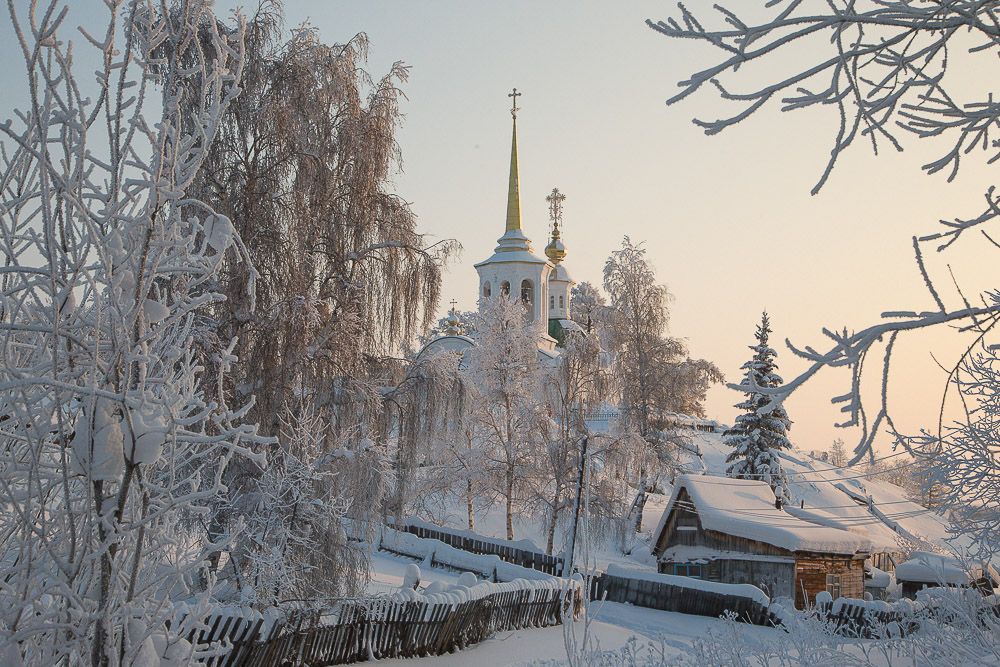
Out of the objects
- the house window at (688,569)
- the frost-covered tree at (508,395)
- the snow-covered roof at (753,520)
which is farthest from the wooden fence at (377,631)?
the frost-covered tree at (508,395)

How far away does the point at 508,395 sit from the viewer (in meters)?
29.7

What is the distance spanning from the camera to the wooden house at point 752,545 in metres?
23.8

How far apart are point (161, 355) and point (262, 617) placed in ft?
25.8

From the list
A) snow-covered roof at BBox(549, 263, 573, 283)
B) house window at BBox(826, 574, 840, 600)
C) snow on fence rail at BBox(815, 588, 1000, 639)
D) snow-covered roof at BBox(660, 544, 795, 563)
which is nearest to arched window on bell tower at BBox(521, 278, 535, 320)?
snow-covered roof at BBox(549, 263, 573, 283)

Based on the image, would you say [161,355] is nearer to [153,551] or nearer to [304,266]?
[153,551]

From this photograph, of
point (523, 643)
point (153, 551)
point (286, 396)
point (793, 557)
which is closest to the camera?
point (153, 551)

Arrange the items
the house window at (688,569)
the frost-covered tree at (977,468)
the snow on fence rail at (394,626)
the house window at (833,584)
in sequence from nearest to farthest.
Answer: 1. the frost-covered tree at (977,468)
2. the snow on fence rail at (394,626)
3. the house window at (833,584)
4. the house window at (688,569)

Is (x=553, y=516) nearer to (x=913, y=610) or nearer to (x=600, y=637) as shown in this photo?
(x=600, y=637)

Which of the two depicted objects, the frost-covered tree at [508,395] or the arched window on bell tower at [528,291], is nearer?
the frost-covered tree at [508,395]

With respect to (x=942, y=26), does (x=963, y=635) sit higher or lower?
lower

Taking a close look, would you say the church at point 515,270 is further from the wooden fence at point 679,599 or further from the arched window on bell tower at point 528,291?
the wooden fence at point 679,599

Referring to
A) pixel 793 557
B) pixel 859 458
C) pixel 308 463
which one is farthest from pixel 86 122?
pixel 793 557

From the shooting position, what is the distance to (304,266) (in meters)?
11.4

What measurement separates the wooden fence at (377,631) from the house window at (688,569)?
431 inches
